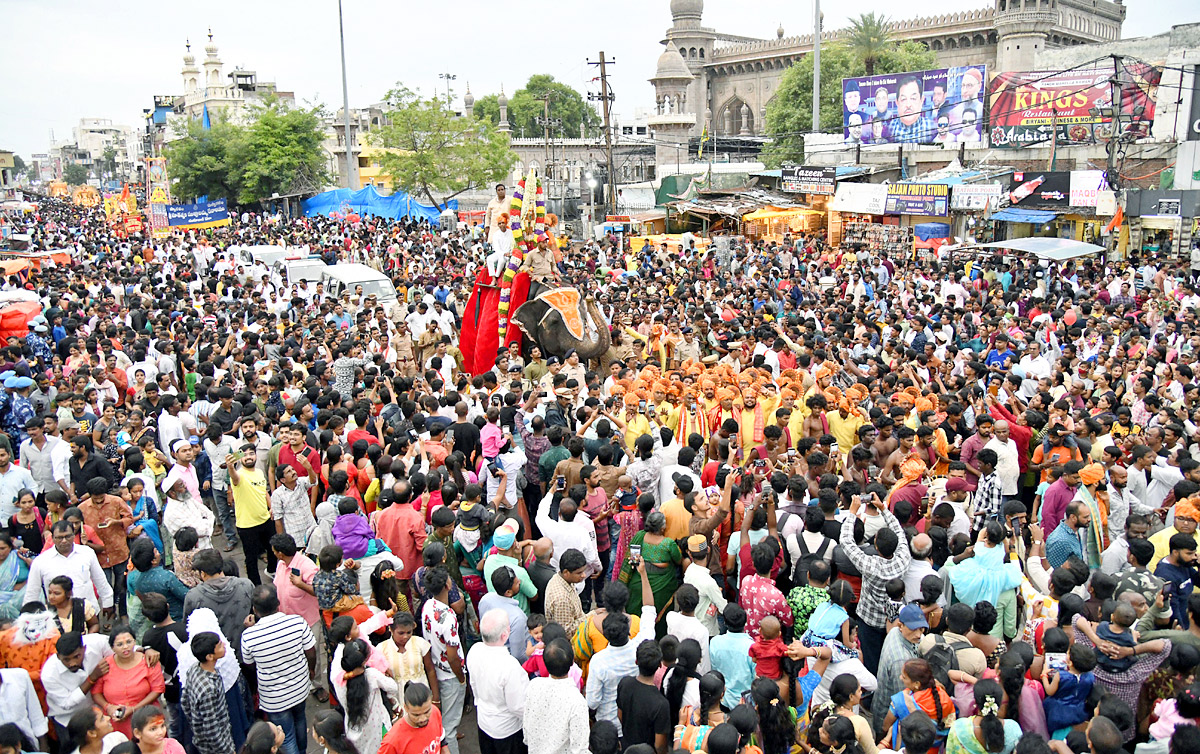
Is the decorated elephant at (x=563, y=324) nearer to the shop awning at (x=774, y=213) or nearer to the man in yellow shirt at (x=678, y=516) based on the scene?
the man in yellow shirt at (x=678, y=516)

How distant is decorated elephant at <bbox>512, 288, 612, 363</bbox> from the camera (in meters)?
11.1

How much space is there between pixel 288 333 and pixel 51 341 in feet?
11.9

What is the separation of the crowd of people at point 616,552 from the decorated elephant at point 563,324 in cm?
77

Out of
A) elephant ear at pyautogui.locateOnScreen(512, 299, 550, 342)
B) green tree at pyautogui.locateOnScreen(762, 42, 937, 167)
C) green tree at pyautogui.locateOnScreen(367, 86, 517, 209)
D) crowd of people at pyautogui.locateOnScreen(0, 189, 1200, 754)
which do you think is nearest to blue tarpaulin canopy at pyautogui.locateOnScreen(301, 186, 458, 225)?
green tree at pyautogui.locateOnScreen(367, 86, 517, 209)

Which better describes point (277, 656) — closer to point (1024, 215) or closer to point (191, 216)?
point (1024, 215)

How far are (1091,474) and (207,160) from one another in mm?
39924

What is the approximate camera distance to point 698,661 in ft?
13.7

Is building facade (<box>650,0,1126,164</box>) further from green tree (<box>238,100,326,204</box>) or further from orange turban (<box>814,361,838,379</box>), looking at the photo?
orange turban (<box>814,361,838,379</box>)

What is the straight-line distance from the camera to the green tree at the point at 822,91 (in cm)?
4350

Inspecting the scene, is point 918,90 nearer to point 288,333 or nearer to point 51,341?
point 288,333

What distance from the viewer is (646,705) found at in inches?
160

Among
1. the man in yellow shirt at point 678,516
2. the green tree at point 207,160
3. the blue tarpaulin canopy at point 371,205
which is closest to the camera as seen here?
the man in yellow shirt at point 678,516

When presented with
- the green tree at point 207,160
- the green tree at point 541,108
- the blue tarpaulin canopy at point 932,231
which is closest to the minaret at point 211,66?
the green tree at point 541,108

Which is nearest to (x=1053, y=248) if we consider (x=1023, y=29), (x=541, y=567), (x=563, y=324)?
(x=563, y=324)
